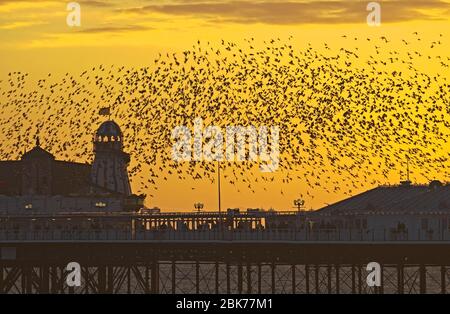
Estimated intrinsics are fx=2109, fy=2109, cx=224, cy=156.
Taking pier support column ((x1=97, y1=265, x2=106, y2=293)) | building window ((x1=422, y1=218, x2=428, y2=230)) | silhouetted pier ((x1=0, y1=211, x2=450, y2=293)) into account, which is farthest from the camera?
pier support column ((x1=97, y1=265, x2=106, y2=293))

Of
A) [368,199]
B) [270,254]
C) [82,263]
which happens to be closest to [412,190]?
[368,199]

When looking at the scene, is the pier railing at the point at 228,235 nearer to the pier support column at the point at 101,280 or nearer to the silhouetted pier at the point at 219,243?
the silhouetted pier at the point at 219,243

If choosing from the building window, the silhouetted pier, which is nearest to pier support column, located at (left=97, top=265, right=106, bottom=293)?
the silhouetted pier

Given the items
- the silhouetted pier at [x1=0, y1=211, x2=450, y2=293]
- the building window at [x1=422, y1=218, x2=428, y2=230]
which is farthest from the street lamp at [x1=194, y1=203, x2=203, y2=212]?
the building window at [x1=422, y1=218, x2=428, y2=230]

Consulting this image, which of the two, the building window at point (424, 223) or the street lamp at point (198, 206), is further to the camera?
the street lamp at point (198, 206)

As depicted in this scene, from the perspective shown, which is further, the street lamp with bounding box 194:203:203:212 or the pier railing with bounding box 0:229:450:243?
the street lamp with bounding box 194:203:203:212

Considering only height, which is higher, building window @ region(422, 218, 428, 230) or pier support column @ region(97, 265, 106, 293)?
building window @ region(422, 218, 428, 230)

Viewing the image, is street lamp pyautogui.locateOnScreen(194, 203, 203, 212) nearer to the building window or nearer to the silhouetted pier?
the silhouetted pier

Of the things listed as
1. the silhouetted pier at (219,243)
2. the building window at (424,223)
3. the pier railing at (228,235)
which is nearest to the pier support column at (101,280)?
the silhouetted pier at (219,243)

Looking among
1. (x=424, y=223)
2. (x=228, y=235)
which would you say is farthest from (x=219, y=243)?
(x=424, y=223)

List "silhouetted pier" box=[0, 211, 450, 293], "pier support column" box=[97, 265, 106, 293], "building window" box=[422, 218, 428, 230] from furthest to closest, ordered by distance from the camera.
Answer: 1. "pier support column" box=[97, 265, 106, 293]
2. "building window" box=[422, 218, 428, 230]
3. "silhouetted pier" box=[0, 211, 450, 293]

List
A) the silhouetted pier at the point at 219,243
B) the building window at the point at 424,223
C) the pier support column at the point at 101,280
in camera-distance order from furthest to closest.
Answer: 1. the pier support column at the point at 101,280
2. the building window at the point at 424,223
3. the silhouetted pier at the point at 219,243
